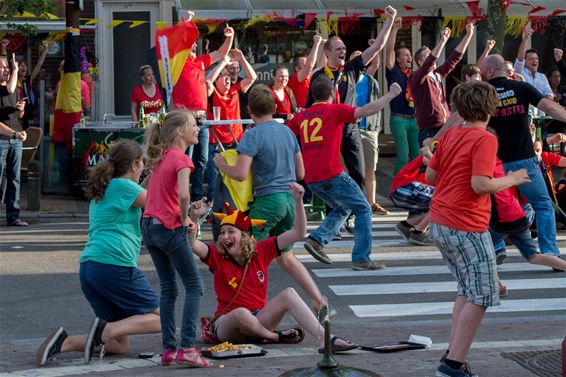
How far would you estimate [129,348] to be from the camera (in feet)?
27.3

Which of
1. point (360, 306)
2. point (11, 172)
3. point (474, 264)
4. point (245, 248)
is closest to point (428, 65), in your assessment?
point (11, 172)

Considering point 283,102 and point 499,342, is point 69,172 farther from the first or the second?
point 499,342

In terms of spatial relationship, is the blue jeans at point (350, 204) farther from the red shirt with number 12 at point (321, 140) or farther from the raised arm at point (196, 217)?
the raised arm at point (196, 217)

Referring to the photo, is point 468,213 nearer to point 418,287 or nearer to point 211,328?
point 211,328

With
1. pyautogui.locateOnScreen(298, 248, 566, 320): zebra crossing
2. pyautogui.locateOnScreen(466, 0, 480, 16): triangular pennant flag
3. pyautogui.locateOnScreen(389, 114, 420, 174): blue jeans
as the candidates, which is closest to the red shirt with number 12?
pyautogui.locateOnScreen(298, 248, 566, 320): zebra crossing

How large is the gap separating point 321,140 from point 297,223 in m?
3.14

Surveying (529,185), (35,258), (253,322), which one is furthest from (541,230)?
(35,258)

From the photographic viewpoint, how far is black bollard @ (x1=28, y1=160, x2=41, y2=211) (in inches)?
629

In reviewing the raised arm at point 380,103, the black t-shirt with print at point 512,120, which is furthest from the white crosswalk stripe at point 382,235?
the raised arm at point 380,103

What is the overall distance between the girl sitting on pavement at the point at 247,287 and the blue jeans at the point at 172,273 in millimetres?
358

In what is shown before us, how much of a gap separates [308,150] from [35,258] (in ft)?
10.8

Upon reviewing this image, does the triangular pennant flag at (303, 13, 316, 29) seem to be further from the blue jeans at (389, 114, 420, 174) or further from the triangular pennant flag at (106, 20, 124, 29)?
the blue jeans at (389, 114, 420, 174)

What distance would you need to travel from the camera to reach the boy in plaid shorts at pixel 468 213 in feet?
23.2

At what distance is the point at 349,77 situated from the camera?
13.6 meters
